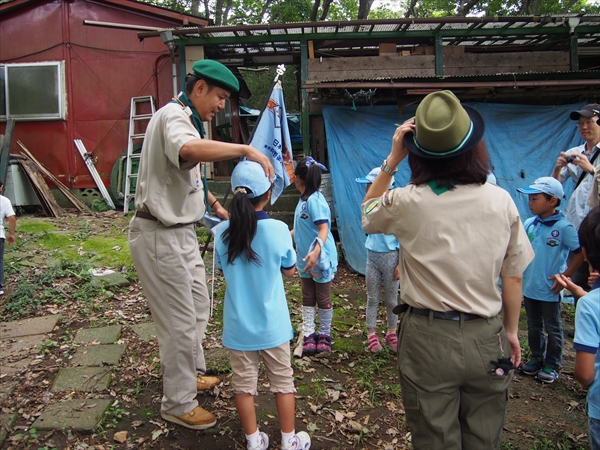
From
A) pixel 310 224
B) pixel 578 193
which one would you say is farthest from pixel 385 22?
pixel 310 224

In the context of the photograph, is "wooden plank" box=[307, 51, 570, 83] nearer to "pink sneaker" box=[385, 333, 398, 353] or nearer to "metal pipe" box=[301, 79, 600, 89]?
"metal pipe" box=[301, 79, 600, 89]

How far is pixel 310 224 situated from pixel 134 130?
7.55 metres

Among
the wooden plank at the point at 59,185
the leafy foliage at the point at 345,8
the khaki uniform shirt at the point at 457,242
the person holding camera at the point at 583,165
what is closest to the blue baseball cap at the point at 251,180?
the khaki uniform shirt at the point at 457,242

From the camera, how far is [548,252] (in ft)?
13.3

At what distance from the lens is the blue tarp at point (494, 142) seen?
805 centimetres

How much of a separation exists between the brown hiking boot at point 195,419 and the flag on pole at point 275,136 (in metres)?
2.09

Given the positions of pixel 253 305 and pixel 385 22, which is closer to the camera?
pixel 253 305

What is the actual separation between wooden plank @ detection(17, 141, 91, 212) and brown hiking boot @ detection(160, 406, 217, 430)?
8281 millimetres

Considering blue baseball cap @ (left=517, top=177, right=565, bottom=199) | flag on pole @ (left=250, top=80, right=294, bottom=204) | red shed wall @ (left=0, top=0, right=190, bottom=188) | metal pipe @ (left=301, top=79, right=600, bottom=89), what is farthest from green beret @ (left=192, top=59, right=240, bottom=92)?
red shed wall @ (left=0, top=0, right=190, bottom=188)

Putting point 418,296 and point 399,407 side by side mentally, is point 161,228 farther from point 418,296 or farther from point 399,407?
point 399,407

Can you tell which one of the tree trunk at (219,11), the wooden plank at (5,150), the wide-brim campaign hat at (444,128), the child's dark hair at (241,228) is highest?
the tree trunk at (219,11)

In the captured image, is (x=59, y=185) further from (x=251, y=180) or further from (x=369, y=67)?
(x=251, y=180)

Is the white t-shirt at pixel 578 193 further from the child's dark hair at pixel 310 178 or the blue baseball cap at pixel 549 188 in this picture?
the child's dark hair at pixel 310 178

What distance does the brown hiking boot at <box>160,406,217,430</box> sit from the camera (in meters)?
3.16
